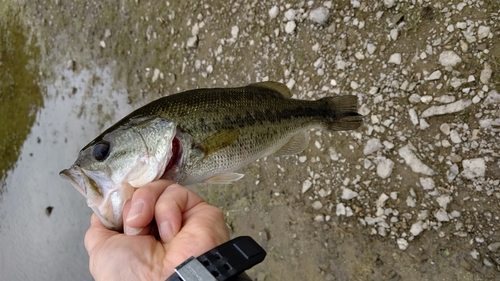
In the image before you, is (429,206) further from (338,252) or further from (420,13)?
(420,13)

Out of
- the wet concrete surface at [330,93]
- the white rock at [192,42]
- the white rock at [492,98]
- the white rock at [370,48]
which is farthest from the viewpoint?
the white rock at [192,42]

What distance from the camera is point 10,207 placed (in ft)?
20.7

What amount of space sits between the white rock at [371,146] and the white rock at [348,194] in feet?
1.02

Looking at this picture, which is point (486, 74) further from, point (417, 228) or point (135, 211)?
point (135, 211)

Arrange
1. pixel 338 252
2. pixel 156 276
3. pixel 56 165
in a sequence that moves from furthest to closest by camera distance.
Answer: pixel 56 165 < pixel 338 252 < pixel 156 276

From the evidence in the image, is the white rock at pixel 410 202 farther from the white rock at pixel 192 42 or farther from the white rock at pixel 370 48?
the white rock at pixel 192 42

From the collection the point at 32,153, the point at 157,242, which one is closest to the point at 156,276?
the point at 157,242

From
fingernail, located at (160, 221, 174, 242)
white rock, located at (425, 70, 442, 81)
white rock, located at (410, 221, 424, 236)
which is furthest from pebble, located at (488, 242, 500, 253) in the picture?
fingernail, located at (160, 221, 174, 242)

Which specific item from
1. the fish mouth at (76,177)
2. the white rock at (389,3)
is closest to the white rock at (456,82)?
the white rock at (389,3)

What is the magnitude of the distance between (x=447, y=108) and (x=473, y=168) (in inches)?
17.0

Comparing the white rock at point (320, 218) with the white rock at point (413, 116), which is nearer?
the white rock at point (413, 116)

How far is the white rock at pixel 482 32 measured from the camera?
2.61 metres

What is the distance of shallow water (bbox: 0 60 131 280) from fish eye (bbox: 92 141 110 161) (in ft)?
10.2

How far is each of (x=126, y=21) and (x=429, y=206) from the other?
3948 mm
